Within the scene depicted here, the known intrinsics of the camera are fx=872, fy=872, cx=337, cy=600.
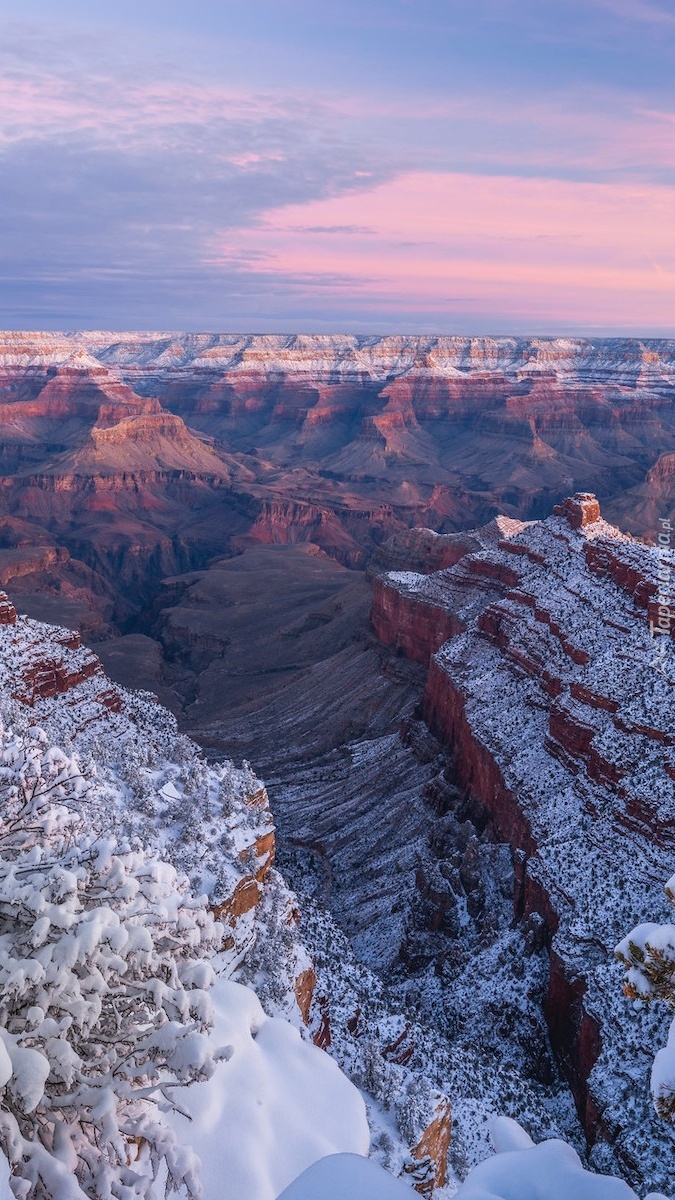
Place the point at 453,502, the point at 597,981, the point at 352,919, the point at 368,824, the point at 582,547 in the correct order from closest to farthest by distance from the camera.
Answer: the point at 597,981
the point at 352,919
the point at 368,824
the point at 582,547
the point at 453,502

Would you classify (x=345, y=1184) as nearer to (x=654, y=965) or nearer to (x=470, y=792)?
(x=654, y=965)

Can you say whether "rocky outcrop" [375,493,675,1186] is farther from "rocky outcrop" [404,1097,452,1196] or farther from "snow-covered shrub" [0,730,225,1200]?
→ "snow-covered shrub" [0,730,225,1200]

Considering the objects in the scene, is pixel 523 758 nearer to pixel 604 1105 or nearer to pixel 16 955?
pixel 604 1105

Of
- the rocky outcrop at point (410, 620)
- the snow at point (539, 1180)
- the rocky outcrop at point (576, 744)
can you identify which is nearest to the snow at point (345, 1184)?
the snow at point (539, 1180)

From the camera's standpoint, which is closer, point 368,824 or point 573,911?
point 573,911

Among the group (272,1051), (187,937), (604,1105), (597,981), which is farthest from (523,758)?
(187,937)
